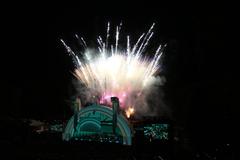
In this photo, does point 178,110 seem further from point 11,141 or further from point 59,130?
point 11,141

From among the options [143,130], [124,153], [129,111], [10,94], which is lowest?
[124,153]

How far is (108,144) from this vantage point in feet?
48.5

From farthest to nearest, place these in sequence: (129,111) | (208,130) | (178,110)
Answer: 1. (178,110)
2. (129,111)
3. (208,130)

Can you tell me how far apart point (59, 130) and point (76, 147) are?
8.31 meters

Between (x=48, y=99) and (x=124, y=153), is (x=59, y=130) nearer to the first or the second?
(x=124, y=153)

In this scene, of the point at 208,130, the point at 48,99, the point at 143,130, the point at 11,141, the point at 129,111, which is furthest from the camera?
the point at 48,99

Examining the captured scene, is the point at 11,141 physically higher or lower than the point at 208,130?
lower

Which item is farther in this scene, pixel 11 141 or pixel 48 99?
pixel 48 99

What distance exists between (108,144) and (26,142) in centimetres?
420

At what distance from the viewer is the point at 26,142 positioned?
1577 centimetres

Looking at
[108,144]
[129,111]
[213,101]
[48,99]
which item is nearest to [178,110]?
[213,101]

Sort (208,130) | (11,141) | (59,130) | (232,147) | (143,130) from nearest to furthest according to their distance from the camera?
(11,141), (232,147), (143,130), (59,130), (208,130)

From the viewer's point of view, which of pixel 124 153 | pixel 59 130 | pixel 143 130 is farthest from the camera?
pixel 59 130

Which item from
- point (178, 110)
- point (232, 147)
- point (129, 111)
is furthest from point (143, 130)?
point (178, 110)
